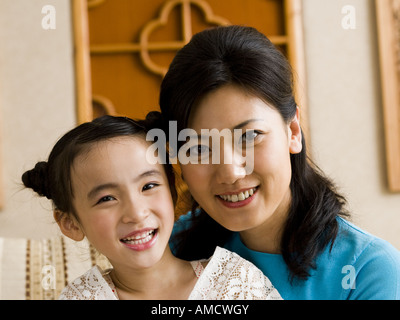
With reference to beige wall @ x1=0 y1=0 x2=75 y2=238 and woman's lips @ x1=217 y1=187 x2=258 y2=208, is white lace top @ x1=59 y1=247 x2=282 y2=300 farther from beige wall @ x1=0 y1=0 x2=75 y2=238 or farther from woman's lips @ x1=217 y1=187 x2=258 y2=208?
beige wall @ x1=0 y1=0 x2=75 y2=238

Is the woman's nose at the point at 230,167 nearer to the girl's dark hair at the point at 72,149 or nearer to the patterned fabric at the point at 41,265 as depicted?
the girl's dark hair at the point at 72,149

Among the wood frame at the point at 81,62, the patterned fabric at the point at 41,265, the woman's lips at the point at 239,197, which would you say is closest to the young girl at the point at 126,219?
the woman's lips at the point at 239,197

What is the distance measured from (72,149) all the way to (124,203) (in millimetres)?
169

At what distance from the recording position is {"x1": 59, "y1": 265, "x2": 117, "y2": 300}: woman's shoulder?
38.8 inches

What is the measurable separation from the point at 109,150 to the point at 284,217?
1.47 ft

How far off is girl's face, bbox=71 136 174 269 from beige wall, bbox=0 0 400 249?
151 centimetres

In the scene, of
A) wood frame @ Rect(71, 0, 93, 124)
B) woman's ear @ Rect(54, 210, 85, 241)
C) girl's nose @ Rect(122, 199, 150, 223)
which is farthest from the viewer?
wood frame @ Rect(71, 0, 93, 124)

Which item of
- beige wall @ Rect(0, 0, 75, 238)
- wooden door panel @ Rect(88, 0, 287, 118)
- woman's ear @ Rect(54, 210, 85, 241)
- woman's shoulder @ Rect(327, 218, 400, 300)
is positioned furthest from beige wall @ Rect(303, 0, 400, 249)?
woman's ear @ Rect(54, 210, 85, 241)

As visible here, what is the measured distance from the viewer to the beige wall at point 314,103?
242cm

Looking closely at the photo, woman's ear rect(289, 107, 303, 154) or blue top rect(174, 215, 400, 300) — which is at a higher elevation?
woman's ear rect(289, 107, 303, 154)

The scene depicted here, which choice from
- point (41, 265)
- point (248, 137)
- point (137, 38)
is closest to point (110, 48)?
point (137, 38)

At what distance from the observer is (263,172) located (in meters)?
1.01

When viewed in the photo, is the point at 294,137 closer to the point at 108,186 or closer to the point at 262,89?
the point at 262,89

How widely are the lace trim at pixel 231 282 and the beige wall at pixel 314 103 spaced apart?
1460 millimetres
